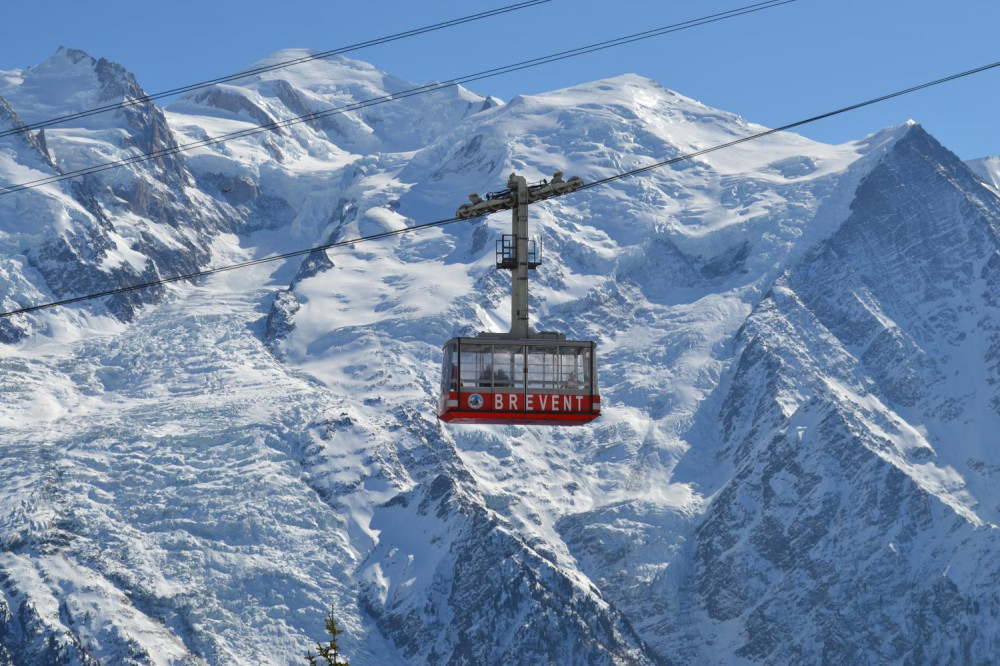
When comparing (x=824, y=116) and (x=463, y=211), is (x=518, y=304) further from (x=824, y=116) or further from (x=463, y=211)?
(x=824, y=116)

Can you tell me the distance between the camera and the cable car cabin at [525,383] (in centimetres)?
7075

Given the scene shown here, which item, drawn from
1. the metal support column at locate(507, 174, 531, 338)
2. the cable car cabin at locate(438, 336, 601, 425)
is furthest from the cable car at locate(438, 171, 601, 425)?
the metal support column at locate(507, 174, 531, 338)

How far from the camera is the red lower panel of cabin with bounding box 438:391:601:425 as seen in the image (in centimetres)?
7088

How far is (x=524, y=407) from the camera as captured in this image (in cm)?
7075

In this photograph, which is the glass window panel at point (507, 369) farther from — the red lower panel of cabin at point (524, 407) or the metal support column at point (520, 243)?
the metal support column at point (520, 243)

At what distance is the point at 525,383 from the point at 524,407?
776 mm

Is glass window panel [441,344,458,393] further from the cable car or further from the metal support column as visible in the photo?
the metal support column

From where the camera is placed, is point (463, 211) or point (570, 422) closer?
point (463, 211)

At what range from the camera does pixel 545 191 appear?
6450 cm

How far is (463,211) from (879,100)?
13.9 meters

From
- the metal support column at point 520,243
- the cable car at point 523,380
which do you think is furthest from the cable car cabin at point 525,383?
the metal support column at point 520,243

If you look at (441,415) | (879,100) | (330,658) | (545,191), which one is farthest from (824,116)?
(330,658)

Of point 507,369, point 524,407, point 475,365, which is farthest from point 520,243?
point 524,407

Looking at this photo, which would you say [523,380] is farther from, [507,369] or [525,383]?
[507,369]
